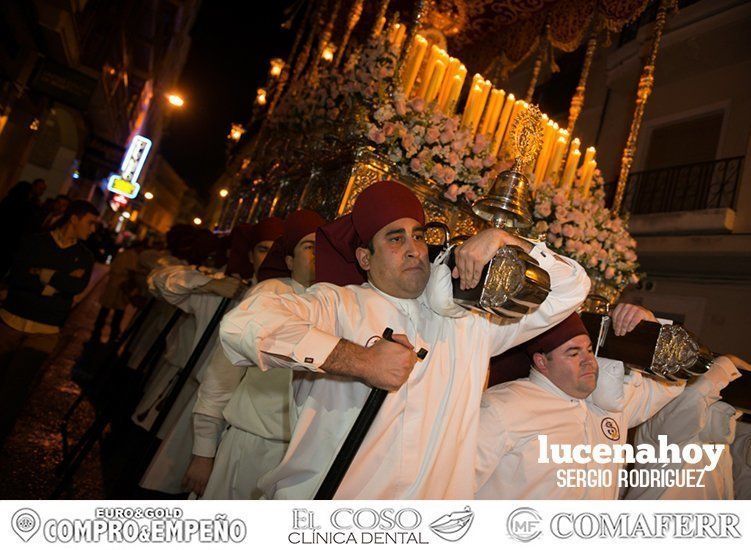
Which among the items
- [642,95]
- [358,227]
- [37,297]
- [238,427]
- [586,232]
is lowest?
[238,427]

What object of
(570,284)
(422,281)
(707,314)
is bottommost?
(422,281)

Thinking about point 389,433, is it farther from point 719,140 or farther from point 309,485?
point 719,140

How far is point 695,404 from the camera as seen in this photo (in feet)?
10.0

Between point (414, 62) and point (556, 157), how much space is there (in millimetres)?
1639

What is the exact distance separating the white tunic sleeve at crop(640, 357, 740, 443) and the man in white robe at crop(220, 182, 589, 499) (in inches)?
60.8

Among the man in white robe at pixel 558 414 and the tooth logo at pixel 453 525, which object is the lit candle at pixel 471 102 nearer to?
the man in white robe at pixel 558 414

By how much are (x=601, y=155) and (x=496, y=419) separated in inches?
450

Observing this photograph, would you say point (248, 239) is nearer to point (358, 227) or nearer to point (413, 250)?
point (358, 227)

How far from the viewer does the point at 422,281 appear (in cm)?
212

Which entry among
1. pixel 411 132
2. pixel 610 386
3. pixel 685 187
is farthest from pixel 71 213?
pixel 685 187

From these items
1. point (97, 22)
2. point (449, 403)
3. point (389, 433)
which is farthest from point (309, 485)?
point (97, 22)

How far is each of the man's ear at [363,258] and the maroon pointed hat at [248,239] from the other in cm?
184

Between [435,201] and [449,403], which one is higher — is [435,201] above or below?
above

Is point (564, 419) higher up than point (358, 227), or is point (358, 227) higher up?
point (358, 227)
